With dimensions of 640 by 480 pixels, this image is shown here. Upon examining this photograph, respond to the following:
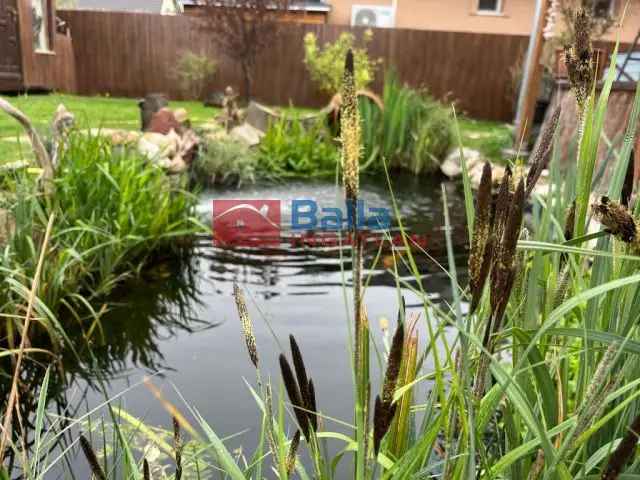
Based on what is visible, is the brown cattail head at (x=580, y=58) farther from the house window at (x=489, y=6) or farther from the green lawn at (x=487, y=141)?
the house window at (x=489, y=6)

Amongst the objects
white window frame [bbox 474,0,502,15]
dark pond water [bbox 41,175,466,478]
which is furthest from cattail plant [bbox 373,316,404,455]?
white window frame [bbox 474,0,502,15]

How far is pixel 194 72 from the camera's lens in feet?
38.4

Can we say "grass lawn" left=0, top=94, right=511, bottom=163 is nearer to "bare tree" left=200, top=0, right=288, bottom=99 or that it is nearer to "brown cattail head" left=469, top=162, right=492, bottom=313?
"bare tree" left=200, top=0, right=288, bottom=99

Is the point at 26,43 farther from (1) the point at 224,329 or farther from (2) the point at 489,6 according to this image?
(2) the point at 489,6

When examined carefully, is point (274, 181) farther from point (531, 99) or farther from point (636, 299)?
point (636, 299)

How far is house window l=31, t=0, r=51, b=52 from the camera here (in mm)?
7953

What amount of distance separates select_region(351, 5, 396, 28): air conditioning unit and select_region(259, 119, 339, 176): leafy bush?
10.8 m

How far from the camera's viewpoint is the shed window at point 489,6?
52.2ft

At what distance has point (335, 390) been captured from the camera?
2061mm

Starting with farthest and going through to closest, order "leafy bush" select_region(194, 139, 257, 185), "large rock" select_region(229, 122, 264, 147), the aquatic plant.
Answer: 1. "large rock" select_region(229, 122, 264, 147)
2. the aquatic plant
3. "leafy bush" select_region(194, 139, 257, 185)

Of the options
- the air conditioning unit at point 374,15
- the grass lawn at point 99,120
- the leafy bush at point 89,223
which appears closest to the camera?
the leafy bush at point 89,223

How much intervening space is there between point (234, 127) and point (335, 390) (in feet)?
18.1

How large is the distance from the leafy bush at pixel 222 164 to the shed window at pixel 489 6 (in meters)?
12.9

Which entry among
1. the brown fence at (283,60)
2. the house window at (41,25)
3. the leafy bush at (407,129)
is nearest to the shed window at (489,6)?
the brown fence at (283,60)
